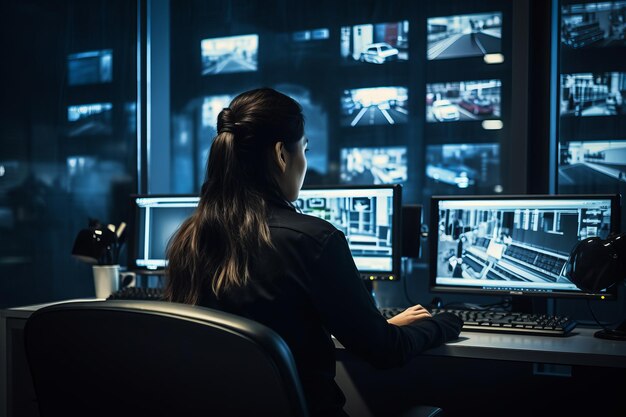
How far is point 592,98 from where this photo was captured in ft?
7.77

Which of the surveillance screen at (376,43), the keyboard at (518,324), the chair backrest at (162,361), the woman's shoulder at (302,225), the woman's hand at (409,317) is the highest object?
the surveillance screen at (376,43)

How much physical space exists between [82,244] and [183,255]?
4.55 ft

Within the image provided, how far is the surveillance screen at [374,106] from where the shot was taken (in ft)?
8.84

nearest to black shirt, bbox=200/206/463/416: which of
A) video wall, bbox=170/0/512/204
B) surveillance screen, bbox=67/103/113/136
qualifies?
video wall, bbox=170/0/512/204

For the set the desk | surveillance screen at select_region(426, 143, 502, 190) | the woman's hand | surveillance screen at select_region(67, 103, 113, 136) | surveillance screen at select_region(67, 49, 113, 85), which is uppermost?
surveillance screen at select_region(67, 49, 113, 85)

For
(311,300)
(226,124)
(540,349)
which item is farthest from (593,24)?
(311,300)

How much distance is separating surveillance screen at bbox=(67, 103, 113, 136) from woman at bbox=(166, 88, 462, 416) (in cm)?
162

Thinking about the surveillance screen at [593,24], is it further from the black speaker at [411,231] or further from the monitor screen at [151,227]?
the monitor screen at [151,227]

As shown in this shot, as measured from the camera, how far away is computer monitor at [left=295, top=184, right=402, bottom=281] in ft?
7.36

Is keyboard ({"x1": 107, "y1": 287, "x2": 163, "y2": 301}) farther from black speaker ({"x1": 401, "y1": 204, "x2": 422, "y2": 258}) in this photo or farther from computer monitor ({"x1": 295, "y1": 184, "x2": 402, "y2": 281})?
black speaker ({"x1": 401, "y1": 204, "x2": 422, "y2": 258})

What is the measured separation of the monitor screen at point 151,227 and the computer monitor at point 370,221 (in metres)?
0.58

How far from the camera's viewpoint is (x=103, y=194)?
2.91 meters

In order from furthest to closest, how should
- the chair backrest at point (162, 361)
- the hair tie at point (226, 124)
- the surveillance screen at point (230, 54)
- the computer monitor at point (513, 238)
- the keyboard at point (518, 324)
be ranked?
the surveillance screen at point (230, 54), the computer monitor at point (513, 238), the keyboard at point (518, 324), the hair tie at point (226, 124), the chair backrest at point (162, 361)

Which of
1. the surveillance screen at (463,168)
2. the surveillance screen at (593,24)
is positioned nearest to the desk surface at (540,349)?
the surveillance screen at (463,168)
